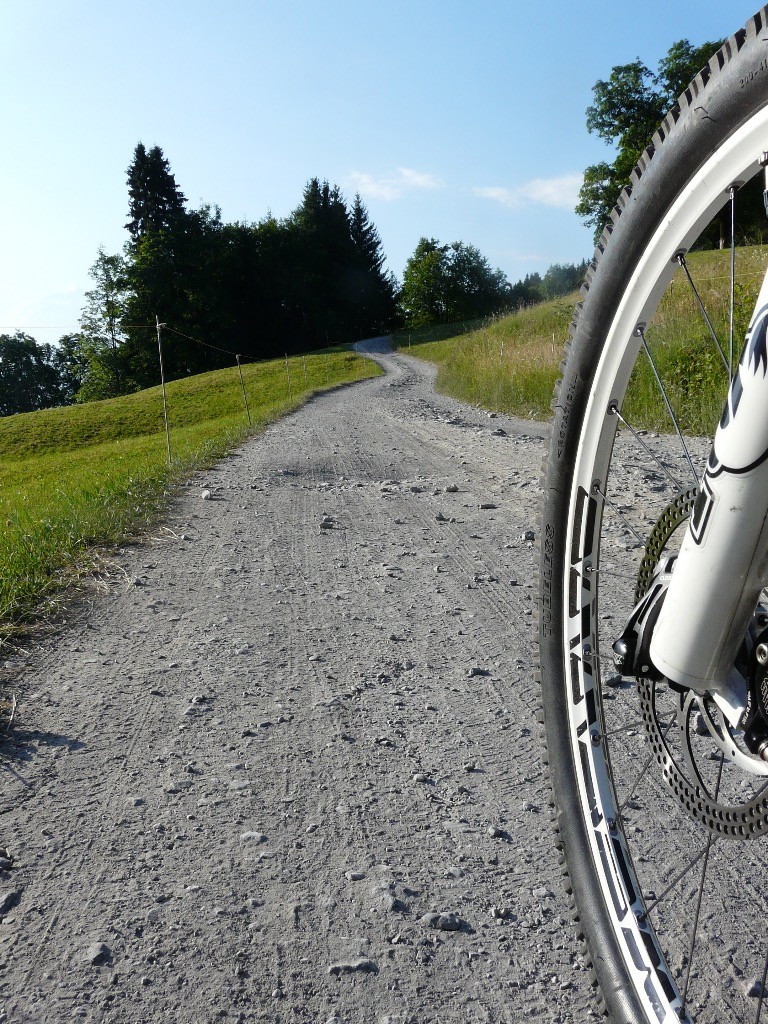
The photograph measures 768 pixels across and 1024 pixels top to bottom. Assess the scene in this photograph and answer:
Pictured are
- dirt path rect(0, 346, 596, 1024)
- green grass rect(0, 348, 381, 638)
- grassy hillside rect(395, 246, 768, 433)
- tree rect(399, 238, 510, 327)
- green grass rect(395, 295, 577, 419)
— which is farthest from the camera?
tree rect(399, 238, 510, 327)

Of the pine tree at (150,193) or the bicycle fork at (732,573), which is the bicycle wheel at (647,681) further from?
the pine tree at (150,193)

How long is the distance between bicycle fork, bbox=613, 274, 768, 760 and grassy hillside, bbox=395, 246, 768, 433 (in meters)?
0.42

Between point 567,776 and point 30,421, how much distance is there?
43.4m

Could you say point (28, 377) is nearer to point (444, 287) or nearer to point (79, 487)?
point (444, 287)

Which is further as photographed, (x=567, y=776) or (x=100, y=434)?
(x=100, y=434)

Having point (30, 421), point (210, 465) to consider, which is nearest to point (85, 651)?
point (210, 465)

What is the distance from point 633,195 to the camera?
1337 millimetres

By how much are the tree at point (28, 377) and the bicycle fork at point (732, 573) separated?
93.5 metres

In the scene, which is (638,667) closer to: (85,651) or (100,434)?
(85,651)

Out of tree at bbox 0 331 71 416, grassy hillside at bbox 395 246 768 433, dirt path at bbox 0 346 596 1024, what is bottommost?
dirt path at bbox 0 346 596 1024

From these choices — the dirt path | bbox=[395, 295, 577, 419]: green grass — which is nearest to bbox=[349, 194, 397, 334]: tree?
bbox=[395, 295, 577, 419]: green grass

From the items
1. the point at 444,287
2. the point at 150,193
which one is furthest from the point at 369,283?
the point at 150,193

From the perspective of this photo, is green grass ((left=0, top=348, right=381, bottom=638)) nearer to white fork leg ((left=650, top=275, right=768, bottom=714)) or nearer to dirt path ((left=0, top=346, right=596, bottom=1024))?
dirt path ((left=0, top=346, right=596, bottom=1024))

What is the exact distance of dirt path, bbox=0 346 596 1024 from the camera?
1.58 meters
